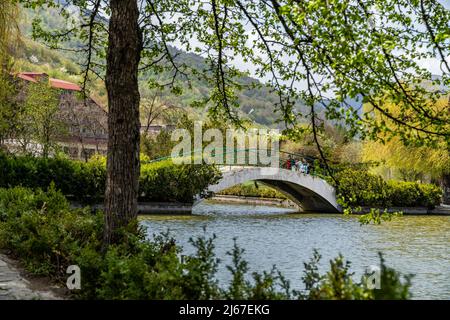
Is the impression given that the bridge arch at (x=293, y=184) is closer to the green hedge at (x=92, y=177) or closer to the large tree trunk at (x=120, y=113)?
the green hedge at (x=92, y=177)

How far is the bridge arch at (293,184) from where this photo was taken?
24.5m

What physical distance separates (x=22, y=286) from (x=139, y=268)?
1.59 meters

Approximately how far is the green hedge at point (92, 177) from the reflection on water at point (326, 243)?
184cm

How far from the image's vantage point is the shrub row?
11.6 ft

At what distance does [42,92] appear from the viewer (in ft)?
80.8

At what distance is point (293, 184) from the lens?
27.4 meters

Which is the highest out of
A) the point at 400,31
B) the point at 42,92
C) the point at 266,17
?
the point at 42,92

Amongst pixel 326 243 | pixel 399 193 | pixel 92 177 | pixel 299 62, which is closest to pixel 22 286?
pixel 299 62

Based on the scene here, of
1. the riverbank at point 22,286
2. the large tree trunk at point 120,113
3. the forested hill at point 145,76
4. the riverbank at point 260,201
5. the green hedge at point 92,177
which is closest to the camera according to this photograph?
the riverbank at point 22,286

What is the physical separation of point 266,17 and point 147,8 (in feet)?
7.05

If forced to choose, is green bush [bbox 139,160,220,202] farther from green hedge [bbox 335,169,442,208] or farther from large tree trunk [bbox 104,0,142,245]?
large tree trunk [bbox 104,0,142,245]

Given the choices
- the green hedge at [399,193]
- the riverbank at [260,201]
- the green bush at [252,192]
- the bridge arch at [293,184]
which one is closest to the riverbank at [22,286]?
the bridge arch at [293,184]
